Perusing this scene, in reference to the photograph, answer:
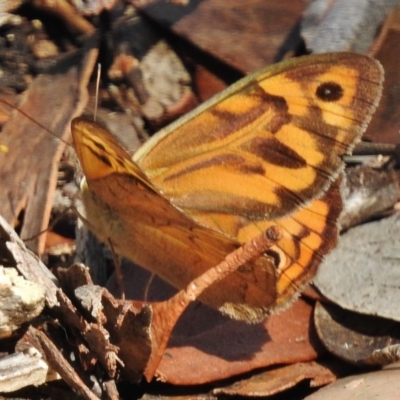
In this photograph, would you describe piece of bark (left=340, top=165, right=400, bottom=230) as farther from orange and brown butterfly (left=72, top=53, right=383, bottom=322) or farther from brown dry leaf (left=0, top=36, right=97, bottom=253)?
brown dry leaf (left=0, top=36, right=97, bottom=253)

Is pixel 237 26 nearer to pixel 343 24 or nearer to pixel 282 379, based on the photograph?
pixel 343 24

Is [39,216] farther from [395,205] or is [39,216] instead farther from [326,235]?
[395,205]

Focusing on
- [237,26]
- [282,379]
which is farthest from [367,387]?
[237,26]

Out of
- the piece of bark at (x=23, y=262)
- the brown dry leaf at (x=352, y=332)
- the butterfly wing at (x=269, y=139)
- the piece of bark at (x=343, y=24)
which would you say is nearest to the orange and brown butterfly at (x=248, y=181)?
the butterfly wing at (x=269, y=139)

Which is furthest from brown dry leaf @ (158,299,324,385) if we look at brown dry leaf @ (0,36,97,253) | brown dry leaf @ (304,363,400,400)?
brown dry leaf @ (0,36,97,253)

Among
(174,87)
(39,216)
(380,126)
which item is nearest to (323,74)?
(380,126)

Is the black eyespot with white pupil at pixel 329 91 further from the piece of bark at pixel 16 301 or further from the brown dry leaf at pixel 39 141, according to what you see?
the piece of bark at pixel 16 301
